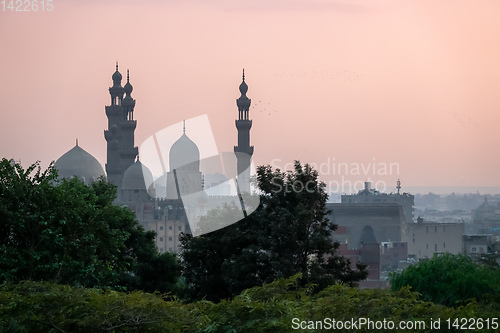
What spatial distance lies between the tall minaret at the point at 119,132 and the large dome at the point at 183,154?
4971mm

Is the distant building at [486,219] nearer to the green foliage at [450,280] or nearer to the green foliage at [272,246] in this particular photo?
the green foliage at [272,246]

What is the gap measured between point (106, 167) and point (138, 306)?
5906 centimetres

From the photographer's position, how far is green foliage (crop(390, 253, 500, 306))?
1038 cm

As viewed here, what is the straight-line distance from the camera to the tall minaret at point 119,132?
62.6 m

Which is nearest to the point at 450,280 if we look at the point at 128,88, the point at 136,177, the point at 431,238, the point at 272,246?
the point at 272,246

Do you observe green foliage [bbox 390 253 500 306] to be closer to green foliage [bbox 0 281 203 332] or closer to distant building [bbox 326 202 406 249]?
green foliage [bbox 0 281 203 332]

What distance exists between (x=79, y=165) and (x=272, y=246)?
50.0 meters

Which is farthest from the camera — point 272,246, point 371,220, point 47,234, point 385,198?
point 385,198

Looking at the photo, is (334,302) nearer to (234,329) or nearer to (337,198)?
(234,329)

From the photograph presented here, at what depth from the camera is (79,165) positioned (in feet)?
206

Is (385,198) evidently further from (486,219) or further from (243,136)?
(243,136)

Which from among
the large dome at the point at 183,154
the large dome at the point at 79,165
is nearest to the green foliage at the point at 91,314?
the large dome at the point at 183,154

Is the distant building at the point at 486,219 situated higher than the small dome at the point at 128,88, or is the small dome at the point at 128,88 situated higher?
the small dome at the point at 128,88

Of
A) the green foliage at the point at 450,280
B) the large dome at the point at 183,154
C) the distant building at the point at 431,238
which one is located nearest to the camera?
the green foliage at the point at 450,280
